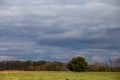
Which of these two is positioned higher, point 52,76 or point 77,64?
point 77,64

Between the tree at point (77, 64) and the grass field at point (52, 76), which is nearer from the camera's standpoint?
the grass field at point (52, 76)

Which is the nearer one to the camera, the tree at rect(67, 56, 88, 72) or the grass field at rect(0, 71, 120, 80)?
the grass field at rect(0, 71, 120, 80)

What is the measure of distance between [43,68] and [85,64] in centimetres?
1146

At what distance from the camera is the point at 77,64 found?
8325 centimetres

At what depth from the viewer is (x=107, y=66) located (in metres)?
86.9

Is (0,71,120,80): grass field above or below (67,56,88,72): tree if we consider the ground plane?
below

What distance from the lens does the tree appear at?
273 feet

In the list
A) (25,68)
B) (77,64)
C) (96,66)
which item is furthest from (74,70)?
(25,68)

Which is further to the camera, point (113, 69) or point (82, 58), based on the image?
point (82, 58)

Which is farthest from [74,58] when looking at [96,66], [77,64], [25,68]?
[25,68]

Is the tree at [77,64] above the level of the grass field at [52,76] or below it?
above

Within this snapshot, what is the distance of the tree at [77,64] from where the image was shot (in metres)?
83.3

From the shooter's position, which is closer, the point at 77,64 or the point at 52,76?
the point at 52,76

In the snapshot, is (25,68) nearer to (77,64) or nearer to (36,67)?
(36,67)
